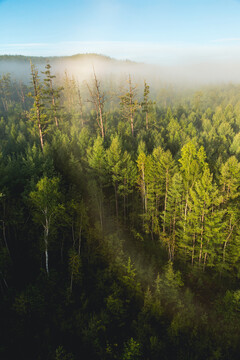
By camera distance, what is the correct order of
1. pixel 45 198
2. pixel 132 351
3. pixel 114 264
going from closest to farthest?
pixel 132 351
pixel 45 198
pixel 114 264

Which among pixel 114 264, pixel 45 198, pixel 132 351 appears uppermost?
pixel 45 198

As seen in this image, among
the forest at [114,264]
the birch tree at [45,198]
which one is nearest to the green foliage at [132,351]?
the forest at [114,264]

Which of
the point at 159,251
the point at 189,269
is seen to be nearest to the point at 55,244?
the point at 159,251

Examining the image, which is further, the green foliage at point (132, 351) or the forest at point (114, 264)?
the forest at point (114, 264)

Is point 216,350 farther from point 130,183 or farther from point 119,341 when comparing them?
point 130,183

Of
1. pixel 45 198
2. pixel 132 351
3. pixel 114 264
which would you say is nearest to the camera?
pixel 132 351

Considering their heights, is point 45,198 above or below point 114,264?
above

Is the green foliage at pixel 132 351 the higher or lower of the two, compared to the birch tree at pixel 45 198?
lower

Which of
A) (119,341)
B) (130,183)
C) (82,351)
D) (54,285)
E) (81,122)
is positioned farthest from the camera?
(81,122)

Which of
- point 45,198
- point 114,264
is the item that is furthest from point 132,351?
point 45,198

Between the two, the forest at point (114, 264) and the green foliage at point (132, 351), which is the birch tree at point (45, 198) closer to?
the forest at point (114, 264)

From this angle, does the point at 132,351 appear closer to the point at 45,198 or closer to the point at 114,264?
the point at 114,264
